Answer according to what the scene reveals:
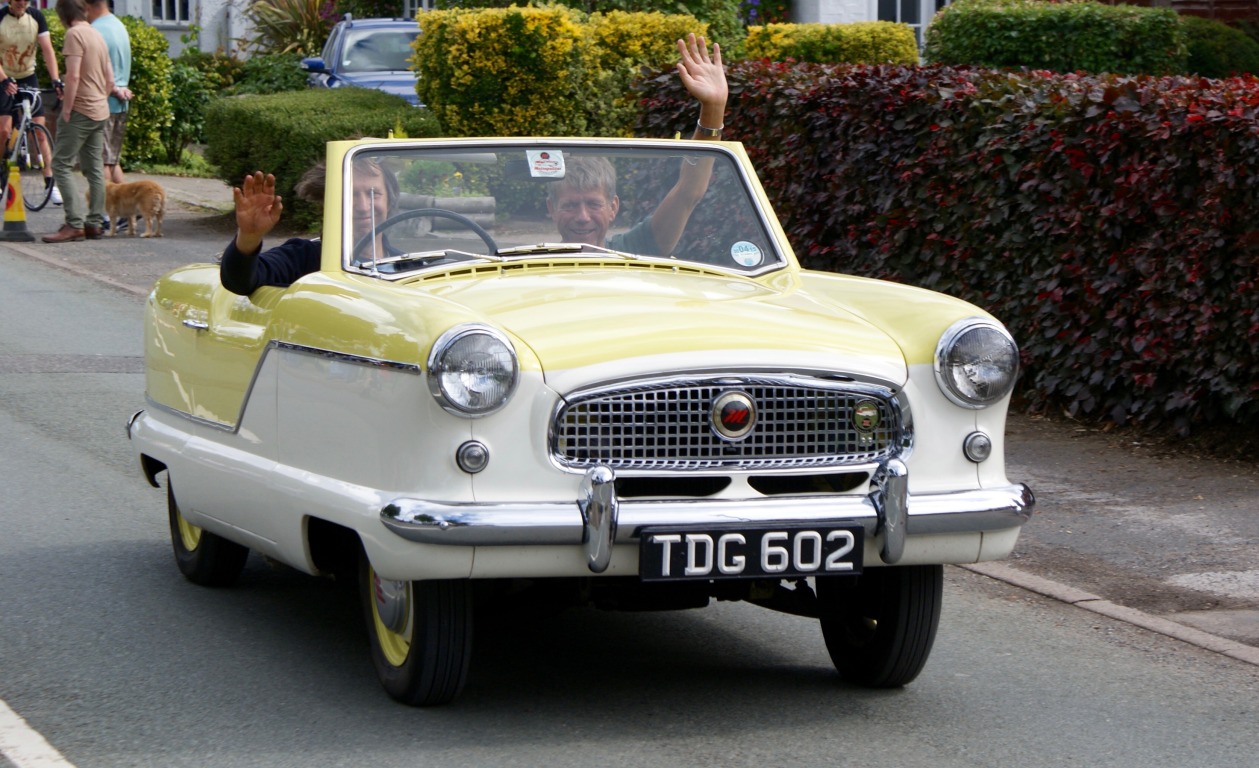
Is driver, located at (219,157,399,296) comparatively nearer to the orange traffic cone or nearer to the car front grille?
the car front grille

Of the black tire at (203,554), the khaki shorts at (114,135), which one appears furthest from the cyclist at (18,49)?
the black tire at (203,554)

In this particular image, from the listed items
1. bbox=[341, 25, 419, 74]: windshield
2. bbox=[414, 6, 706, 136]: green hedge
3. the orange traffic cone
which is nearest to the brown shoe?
the orange traffic cone

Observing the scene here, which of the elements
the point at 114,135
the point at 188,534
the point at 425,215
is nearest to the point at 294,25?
the point at 114,135

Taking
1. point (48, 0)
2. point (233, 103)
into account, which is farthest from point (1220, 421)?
point (48, 0)

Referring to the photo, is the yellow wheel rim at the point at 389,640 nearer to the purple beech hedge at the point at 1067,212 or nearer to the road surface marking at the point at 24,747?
the road surface marking at the point at 24,747

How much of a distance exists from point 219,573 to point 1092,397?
5.00 meters

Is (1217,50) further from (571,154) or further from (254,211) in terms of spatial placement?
(254,211)

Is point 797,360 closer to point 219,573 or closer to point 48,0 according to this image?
point 219,573

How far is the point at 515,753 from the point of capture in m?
4.74

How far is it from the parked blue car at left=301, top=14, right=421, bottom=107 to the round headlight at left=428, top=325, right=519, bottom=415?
58.6ft

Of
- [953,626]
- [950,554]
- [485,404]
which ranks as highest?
[485,404]

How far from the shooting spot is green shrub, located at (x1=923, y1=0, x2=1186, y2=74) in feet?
64.6

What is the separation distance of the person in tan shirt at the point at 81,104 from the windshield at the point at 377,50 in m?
6.01

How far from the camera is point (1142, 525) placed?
25.4 feet
